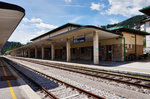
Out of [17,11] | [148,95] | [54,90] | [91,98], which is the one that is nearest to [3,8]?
[17,11]

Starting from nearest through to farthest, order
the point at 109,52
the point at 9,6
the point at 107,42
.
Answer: the point at 9,6, the point at 109,52, the point at 107,42

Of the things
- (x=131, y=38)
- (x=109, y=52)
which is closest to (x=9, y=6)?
(x=109, y=52)

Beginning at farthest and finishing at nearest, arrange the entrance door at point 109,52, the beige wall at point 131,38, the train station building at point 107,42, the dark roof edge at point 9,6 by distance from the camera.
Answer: the entrance door at point 109,52 < the beige wall at point 131,38 < the train station building at point 107,42 < the dark roof edge at point 9,6

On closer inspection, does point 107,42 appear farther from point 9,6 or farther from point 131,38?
point 9,6

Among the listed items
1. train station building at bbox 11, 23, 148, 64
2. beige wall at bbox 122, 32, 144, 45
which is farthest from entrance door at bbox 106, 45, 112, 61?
beige wall at bbox 122, 32, 144, 45

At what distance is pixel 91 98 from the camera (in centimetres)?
513

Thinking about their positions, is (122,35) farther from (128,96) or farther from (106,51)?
(128,96)

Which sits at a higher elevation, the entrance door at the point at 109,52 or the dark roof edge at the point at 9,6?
the dark roof edge at the point at 9,6

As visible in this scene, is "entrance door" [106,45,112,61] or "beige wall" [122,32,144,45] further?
"entrance door" [106,45,112,61]

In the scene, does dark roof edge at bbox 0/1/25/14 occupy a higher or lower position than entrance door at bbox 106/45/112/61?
higher

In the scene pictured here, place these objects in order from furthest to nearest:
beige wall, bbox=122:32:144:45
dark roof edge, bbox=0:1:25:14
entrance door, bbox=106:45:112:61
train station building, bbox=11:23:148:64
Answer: entrance door, bbox=106:45:112:61
beige wall, bbox=122:32:144:45
train station building, bbox=11:23:148:64
dark roof edge, bbox=0:1:25:14

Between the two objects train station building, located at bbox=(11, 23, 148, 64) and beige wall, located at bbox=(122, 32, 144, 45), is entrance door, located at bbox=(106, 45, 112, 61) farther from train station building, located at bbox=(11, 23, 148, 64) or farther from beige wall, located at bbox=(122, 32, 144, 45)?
beige wall, located at bbox=(122, 32, 144, 45)

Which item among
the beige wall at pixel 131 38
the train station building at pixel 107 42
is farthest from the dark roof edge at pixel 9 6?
the beige wall at pixel 131 38

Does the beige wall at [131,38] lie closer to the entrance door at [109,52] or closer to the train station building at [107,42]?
the train station building at [107,42]
